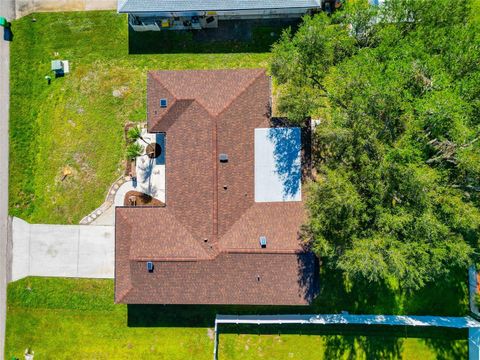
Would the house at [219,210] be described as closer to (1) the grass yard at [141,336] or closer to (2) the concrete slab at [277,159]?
(2) the concrete slab at [277,159]

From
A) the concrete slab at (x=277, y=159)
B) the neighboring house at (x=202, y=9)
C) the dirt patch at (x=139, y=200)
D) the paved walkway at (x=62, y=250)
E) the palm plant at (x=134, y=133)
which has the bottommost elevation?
the paved walkway at (x=62, y=250)

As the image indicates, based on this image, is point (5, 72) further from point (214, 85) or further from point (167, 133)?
point (214, 85)

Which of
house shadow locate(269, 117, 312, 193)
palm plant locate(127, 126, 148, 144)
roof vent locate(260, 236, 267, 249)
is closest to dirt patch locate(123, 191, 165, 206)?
palm plant locate(127, 126, 148, 144)

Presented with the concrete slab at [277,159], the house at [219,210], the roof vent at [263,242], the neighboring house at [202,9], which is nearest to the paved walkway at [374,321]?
the house at [219,210]

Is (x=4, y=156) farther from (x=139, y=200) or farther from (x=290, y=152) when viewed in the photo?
(x=290, y=152)

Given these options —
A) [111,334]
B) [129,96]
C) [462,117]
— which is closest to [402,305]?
[462,117]

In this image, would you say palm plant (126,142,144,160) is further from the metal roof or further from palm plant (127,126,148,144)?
the metal roof
